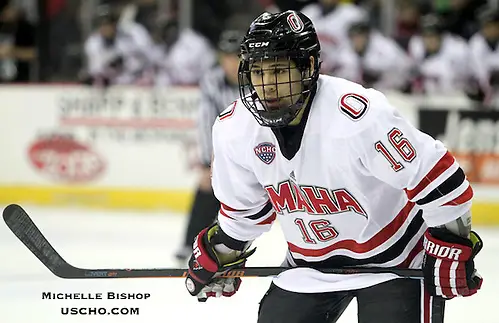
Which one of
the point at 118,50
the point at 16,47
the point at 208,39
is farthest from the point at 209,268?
the point at 16,47

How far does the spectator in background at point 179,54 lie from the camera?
7.95 metres

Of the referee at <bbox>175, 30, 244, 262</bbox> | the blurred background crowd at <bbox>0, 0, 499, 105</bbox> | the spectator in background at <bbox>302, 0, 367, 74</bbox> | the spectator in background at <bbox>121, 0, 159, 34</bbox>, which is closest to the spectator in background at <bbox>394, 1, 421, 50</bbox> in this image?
the blurred background crowd at <bbox>0, 0, 499, 105</bbox>

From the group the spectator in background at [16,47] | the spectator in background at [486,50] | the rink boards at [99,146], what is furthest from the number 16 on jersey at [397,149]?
the spectator in background at [16,47]

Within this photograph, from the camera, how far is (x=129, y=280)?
267 centimetres

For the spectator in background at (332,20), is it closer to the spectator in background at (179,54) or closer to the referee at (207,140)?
the spectator in background at (179,54)

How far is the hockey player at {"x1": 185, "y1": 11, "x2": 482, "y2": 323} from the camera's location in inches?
86.0

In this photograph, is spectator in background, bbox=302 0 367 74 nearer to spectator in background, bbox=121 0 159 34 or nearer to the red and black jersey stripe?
spectator in background, bbox=121 0 159 34

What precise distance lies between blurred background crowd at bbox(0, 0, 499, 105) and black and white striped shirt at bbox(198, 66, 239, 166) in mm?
2196

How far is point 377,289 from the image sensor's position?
2.34 m

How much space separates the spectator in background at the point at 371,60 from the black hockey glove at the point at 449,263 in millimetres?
4970

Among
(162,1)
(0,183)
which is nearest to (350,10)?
(162,1)

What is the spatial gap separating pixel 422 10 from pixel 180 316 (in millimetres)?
5316

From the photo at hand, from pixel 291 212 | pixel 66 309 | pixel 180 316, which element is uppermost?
pixel 291 212

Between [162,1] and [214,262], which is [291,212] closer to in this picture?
[214,262]
